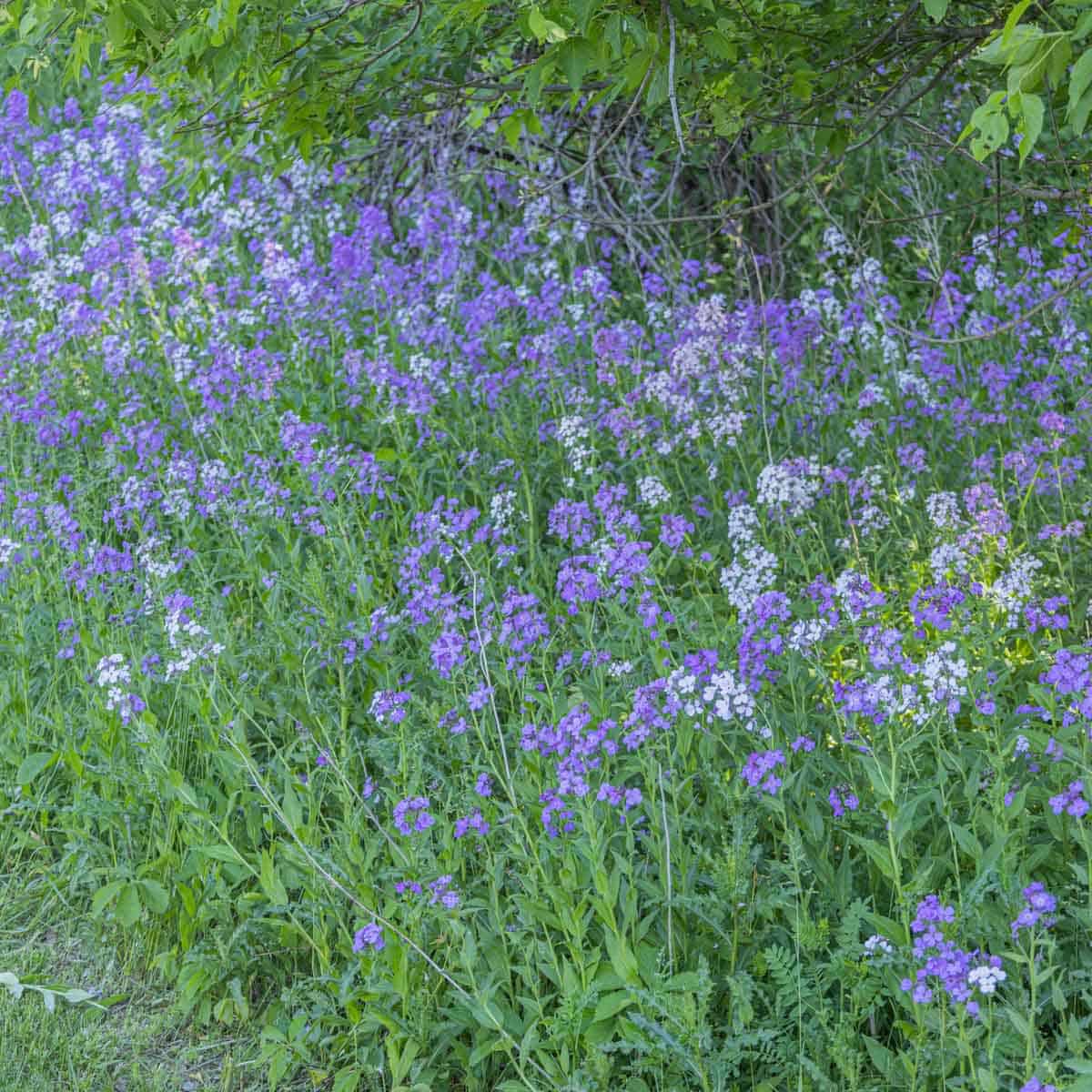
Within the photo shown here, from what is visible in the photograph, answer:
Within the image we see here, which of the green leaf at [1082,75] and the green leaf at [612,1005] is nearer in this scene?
the green leaf at [1082,75]

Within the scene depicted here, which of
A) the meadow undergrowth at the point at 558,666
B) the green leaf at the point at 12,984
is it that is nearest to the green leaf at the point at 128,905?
the meadow undergrowth at the point at 558,666

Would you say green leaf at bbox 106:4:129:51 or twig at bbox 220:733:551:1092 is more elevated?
green leaf at bbox 106:4:129:51

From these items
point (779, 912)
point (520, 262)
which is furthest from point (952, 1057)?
point (520, 262)

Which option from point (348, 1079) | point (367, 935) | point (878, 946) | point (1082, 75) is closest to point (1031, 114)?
point (1082, 75)

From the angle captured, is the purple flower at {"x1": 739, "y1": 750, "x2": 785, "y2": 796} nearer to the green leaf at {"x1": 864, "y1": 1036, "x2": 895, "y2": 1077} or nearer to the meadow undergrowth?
the meadow undergrowth

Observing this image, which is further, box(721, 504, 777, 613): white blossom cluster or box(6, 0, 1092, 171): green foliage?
box(721, 504, 777, 613): white blossom cluster

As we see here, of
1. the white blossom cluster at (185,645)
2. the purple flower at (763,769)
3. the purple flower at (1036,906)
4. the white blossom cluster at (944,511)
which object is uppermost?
the white blossom cluster at (185,645)

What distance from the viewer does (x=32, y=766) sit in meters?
4.10

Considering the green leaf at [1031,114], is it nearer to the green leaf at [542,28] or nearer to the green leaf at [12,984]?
the green leaf at [542,28]

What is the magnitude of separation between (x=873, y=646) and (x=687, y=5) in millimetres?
1558

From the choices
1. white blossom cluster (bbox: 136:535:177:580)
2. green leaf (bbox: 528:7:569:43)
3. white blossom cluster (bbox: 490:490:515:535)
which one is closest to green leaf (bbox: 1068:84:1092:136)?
green leaf (bbox: 528:7:569:43)

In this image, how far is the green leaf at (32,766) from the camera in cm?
408

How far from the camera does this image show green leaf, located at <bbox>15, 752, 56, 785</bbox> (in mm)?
4078

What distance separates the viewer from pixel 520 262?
7.14m
